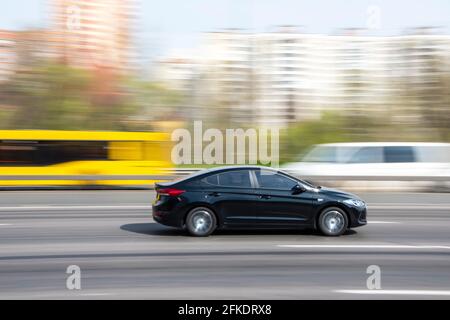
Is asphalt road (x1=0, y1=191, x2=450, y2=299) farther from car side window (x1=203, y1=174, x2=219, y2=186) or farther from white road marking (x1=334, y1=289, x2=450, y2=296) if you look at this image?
car side window (x1=203, y1=174, x2=219, y2=186)

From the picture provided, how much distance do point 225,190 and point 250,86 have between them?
4441 centimetres

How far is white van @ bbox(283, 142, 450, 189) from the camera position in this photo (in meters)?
21.9

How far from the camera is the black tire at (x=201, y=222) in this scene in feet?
34.9

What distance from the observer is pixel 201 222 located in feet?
35.0

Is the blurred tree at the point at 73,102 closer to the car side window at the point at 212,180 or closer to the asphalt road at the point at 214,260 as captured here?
the asphalt road at the point at 214,260

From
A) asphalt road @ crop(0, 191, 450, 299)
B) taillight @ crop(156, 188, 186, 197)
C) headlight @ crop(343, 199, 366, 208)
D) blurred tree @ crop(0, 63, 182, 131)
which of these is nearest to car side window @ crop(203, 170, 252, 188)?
taillight @ crop(156, 188, 186, 197)

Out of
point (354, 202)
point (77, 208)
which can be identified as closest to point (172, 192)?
point (354, 202)

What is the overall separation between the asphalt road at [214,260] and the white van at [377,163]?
819 cm

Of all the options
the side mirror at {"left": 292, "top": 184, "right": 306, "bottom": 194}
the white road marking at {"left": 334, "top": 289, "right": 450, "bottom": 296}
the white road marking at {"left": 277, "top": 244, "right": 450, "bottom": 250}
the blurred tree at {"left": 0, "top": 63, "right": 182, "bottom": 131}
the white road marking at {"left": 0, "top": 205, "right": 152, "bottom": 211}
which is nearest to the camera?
the white road marking at {"left": 334, "top": 289, "right": 450, "bottom": 296}

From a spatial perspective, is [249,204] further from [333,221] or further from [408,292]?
[408,292]

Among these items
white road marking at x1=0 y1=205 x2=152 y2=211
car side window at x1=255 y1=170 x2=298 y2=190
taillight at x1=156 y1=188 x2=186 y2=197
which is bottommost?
white road marking at x1=0 y1=205 x2=152 y2=211

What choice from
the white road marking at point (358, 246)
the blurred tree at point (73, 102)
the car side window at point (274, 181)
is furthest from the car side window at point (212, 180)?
the blurred tree at point (73, 102)

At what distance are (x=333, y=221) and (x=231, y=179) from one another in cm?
195
